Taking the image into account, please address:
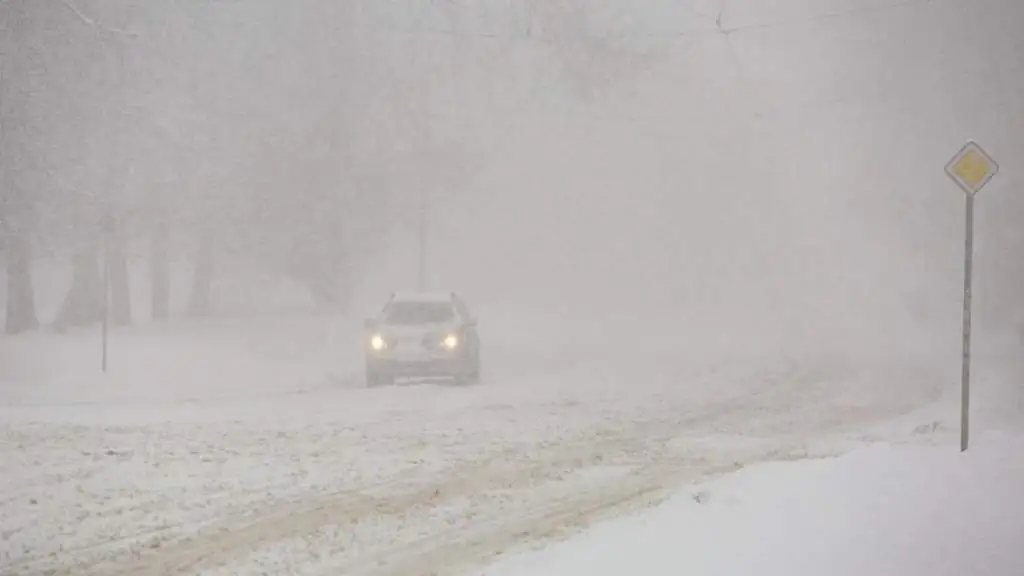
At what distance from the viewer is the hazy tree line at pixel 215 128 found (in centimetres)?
2531

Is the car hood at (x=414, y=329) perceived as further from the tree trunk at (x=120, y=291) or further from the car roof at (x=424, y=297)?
the tree trunk at (x=120, y=291)

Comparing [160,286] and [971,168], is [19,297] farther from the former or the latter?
[971,168]

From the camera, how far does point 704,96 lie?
60.9 metres

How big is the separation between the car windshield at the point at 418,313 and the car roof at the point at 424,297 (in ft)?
0.31

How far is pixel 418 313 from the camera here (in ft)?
74.1

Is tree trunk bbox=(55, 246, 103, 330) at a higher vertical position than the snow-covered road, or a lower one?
higher

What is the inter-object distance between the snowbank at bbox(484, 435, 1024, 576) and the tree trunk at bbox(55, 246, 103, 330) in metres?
23.0

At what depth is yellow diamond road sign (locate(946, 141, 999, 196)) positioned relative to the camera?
1196 cm

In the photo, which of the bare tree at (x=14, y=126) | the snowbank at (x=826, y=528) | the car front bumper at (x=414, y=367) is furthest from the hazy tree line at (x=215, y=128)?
the snowbank at (x=826, y=528)

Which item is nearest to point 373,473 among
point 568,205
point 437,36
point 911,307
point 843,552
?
point 843,552

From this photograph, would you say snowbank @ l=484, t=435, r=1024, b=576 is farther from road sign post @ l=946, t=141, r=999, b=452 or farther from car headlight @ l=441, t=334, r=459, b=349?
car headlight @ l=441, t=334, r=459, b=349

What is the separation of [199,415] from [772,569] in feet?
37.6

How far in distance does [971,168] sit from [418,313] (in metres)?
12.3

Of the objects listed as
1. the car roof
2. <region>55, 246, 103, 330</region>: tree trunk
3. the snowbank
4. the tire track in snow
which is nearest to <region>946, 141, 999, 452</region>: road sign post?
the snowbank
